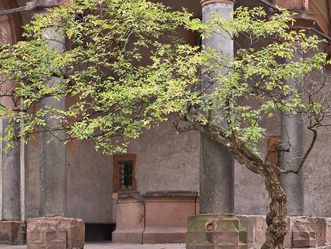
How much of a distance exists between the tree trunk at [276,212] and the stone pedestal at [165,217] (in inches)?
222

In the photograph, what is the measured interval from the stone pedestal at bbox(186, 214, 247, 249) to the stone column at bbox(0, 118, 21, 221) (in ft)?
23.2

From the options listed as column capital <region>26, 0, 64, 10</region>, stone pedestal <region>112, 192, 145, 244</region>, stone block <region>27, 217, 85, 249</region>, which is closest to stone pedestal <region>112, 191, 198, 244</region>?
stone pedestal <region>112, 192, 145, 244</region>

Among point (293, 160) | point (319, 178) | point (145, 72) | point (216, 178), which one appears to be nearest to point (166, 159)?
point (319, 178)

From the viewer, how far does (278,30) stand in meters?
10.0

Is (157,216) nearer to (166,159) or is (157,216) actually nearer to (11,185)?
(11,185)

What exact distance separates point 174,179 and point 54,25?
9.69 m

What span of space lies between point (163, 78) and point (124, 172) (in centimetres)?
1120

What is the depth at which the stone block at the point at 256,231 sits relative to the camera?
12117mm

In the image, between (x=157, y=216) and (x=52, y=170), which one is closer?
(x=52, y=170)

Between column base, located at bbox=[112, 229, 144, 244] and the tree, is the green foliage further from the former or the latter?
column base, located at bbox=[112, 229, 144, 244]

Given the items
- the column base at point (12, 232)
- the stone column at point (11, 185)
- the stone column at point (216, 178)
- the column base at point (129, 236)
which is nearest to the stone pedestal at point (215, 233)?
the stone column at point (216, 178)

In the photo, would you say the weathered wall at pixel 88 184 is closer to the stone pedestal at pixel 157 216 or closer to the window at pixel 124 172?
the window at pixel 124 172

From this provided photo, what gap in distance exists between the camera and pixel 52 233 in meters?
11.6

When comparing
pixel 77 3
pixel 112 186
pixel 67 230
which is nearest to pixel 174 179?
pixel 112 186
